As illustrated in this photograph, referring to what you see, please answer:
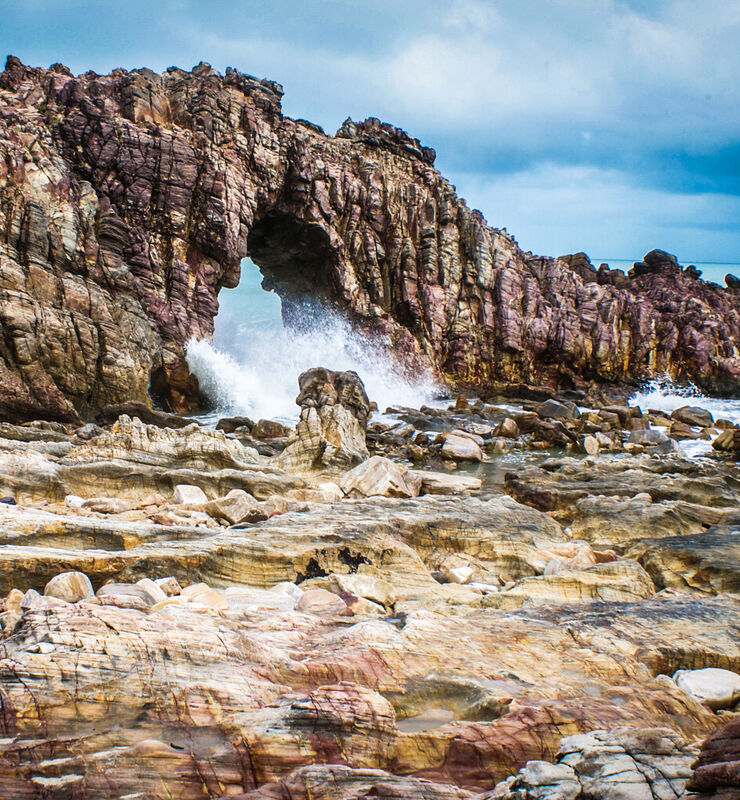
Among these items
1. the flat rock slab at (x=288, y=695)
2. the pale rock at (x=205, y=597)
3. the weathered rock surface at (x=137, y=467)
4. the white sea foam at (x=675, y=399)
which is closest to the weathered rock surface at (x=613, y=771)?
the flat rock slab at (x=288, y=695)

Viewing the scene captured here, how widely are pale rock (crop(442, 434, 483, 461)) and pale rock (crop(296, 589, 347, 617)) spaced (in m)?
14.6

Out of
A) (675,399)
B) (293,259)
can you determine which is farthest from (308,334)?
(675,399)

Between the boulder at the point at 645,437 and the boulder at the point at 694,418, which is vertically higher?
the boulder at the point at 694,418

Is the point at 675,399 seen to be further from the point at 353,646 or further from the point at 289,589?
the point at 353,646

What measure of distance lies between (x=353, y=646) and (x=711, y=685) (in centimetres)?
242

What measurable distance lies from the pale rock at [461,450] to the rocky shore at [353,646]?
912 centimetres

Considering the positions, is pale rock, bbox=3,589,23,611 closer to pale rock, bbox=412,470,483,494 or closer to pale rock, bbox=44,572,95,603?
pale rock, bbox=44,572,95,603

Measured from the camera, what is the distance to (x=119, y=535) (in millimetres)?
6297

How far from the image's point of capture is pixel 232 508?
28.4 ft

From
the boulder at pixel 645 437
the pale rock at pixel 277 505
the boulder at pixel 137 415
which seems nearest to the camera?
the pale rock at pixel 277 505

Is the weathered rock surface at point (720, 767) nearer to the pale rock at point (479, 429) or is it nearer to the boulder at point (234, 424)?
the boulder at point (234, 424)

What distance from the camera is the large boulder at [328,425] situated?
47.8 feet

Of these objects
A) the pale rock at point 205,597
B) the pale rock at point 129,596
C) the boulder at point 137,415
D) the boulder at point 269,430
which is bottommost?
the pale rock at point 205,597

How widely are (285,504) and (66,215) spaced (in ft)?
65.8
